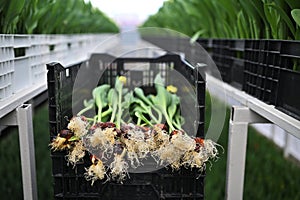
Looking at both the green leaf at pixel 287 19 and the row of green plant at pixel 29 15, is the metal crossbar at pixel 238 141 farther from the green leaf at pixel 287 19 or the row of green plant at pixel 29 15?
the row of green plant at pixel 29 15

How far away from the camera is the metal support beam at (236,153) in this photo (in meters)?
0.88

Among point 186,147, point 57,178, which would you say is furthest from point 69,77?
point 186,147

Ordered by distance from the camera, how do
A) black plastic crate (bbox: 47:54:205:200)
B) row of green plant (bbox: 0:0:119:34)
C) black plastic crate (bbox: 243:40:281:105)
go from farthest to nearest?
row of green plant (bbox: 0:0:119:34) < black plastic crate (bbox: 243:40:281:105) < black plastic crate (bbox: 47:54:205:200)

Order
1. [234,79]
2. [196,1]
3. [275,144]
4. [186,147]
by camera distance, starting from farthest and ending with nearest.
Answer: [196,1]
[275,144]
[234,79]
[186,147]

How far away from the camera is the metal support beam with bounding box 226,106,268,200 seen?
0.88 meters

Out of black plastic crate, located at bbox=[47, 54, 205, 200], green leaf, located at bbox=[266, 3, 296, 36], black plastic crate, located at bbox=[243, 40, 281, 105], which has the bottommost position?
black plastic crate, located at bbox=[47, 54, 205, 200]

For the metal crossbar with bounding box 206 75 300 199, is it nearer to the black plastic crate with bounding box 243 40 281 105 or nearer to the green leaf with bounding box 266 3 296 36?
the black plastic crate with bounding box 243 40 281 105

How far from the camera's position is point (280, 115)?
2.66 ft

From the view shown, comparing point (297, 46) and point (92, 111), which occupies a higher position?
point (297, 46)

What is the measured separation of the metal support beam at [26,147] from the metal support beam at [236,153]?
56 cm

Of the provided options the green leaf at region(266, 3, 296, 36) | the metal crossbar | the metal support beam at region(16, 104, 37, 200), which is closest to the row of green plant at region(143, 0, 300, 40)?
the green leaf at region(266, 3, 296, 36)

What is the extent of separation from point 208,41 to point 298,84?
132 centimetres

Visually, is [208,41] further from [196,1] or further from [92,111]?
[92,111]

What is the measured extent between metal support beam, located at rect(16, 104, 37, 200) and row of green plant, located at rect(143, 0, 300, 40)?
0.76 m
